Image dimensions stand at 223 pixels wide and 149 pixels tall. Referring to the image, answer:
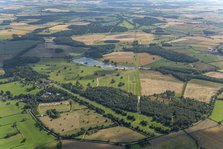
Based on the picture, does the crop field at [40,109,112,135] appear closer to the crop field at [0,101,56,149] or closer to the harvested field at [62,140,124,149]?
the crop field at [0,101,56,149]

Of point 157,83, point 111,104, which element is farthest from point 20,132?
point 157,83

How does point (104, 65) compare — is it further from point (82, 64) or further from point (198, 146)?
point (198, 146)

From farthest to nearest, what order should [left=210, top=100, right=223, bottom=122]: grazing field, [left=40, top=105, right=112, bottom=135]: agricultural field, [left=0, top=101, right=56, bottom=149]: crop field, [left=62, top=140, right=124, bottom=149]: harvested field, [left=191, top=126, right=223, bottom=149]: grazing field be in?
Result: 1. [left=210, top=100, right=223, bottom=122]: grazing field
2. [left=40, top=105, right=112, bottom=135]: agricultural field
3. [left=0, top=101, right=56, bottom=149]: crop field
4. [left=191, top=126, right=223, bottom=149]: grazing field
5. [left=62, top=140, right=124, bottom=149]: harvested field

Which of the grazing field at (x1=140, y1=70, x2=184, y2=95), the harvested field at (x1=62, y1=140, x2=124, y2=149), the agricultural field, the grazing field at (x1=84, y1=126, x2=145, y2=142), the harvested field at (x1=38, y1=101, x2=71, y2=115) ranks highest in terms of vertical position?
the grazing field at (x1=140, y1=70, x2=184, y2=95)

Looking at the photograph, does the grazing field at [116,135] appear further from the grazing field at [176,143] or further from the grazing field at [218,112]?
the grazing field at [218,112]

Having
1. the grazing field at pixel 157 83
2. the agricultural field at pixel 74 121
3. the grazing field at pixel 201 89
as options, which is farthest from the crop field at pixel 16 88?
the grazing field at pixel 201 89

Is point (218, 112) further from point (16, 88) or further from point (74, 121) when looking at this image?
point (16, 88)

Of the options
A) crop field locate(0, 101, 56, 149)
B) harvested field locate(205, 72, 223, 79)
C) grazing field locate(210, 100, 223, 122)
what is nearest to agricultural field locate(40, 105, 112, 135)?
crop field locate(0, 101, 56, 149)
